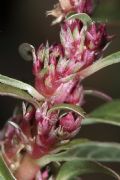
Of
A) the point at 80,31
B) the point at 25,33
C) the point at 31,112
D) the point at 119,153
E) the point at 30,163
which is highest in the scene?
the point at 25,33

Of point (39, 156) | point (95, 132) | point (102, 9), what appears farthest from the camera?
point (95, 132)

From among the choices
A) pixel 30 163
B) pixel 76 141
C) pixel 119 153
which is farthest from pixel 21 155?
pixel 119 153

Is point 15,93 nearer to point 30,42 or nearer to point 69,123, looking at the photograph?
point 69,123

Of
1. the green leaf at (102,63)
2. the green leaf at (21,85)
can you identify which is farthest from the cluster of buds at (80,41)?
the green leaf at (21,85)

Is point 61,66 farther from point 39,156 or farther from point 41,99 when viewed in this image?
point 39,156

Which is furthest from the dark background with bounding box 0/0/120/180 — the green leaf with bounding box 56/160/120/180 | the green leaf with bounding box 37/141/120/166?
the green leaf with bounding box 37/141/120/166

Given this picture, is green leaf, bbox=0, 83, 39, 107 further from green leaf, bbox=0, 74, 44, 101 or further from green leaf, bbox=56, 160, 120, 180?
green leaf, bbox=56, 160, 120, 180

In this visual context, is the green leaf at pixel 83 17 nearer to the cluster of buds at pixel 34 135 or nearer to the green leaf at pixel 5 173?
the cluster of buds at pixel 34 135
